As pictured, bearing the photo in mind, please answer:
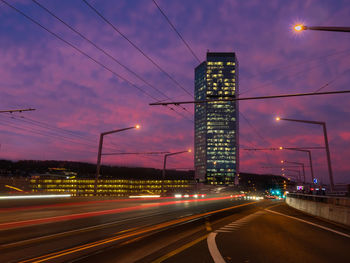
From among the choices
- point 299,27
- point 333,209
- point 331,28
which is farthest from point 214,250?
point 333,209

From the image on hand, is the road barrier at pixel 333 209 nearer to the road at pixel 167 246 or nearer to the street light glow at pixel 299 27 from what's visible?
the road at pixel 167 246

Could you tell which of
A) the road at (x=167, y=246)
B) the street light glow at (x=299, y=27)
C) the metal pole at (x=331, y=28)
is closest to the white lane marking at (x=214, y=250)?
the road at (x=167, y=246)

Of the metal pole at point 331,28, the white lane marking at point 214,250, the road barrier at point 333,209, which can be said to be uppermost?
the metal pole at point 331,28

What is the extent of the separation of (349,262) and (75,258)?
5.80m

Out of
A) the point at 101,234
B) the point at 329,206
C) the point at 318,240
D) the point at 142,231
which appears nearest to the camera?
the point at 318,240

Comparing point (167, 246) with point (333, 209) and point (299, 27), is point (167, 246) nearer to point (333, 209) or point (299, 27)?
point (299, 27)

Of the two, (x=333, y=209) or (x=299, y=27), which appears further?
(x=333, y=209)

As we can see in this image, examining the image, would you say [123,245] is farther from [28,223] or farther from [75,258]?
[28,223]

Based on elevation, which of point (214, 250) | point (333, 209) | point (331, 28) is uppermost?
point (331, 28)

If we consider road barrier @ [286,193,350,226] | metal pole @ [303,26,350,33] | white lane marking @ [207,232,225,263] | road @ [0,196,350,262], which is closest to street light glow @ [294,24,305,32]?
metal pole @ [303,26,350,33]

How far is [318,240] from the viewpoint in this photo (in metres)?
9.78

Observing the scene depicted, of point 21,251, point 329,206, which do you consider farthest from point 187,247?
point 329,206

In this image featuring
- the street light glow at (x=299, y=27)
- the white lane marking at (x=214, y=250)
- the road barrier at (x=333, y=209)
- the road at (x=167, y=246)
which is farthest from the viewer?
the road barrier at (x=333, y=209)

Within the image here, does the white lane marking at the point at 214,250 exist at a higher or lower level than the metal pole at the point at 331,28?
lower
